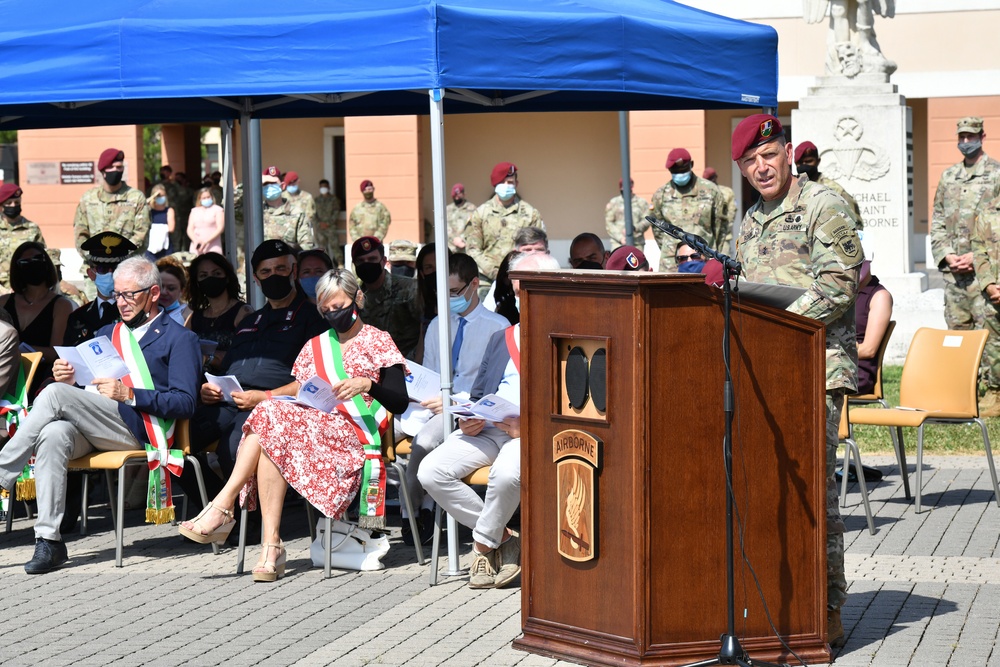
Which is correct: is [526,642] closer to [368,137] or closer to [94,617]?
[94,617]

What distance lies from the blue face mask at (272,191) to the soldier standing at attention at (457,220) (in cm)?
209

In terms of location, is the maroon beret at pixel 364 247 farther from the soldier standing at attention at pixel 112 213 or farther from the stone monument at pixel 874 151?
the stone monument at pixel 874 151

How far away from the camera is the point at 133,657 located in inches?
216

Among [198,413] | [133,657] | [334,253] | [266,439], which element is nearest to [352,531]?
[266,439]

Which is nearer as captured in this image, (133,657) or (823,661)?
(823,661)

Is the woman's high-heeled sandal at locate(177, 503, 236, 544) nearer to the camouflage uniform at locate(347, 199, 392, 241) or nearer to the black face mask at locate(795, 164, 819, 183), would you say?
the black face mask at locate(795, 164, 819, 183)

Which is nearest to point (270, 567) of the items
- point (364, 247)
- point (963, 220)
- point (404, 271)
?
point (364, 247)

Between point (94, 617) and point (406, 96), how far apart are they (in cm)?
466

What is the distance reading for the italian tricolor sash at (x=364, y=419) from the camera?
22.9ft

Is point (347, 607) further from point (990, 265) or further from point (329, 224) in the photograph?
point (329, 224)

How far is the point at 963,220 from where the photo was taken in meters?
12.4

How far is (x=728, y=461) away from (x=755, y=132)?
122cm

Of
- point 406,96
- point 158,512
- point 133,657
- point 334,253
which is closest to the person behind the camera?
point 133,657

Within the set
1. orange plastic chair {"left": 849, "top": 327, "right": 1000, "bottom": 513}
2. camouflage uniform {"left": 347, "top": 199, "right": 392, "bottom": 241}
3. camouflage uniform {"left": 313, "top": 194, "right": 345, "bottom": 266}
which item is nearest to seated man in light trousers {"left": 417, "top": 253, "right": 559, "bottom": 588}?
orange plastic chair {"left": 849, "top": 327, "right": 1000, "bottom": 513}
